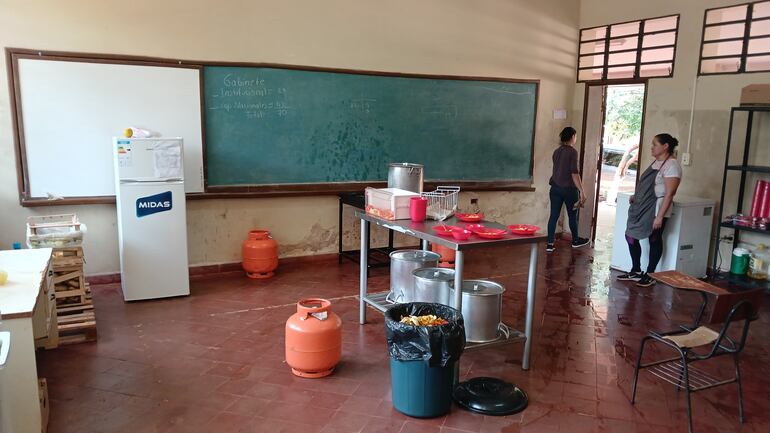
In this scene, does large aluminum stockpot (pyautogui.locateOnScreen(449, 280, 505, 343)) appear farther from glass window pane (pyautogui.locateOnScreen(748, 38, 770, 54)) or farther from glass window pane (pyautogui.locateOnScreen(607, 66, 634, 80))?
glass window pane (pyautogui.locateOnScreen(607, 66, 634, 80))

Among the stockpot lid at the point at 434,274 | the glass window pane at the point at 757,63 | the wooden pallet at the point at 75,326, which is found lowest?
the wooden pallet at the point at 75,326

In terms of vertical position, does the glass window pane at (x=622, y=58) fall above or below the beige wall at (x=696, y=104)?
above

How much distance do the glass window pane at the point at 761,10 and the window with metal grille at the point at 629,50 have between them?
787 mm

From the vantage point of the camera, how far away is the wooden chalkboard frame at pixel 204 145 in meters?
4.76

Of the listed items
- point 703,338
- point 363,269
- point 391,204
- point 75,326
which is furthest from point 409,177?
point 75,326

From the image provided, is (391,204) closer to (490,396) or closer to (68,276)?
(490,396)

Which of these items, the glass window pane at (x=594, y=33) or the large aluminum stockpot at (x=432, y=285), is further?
the glass window pane at (x=594, y=33)

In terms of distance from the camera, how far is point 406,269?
4.07 m

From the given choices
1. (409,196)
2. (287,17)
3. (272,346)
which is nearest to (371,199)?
(409,196)

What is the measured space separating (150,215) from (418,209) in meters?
2.47

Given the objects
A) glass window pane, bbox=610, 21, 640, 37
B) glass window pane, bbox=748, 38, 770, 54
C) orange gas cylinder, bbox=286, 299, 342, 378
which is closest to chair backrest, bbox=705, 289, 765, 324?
orange gas cylinder, bbox=286, 299, 342, 378

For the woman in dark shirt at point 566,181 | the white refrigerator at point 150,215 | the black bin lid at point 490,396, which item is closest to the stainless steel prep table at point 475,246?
the black bin lid at point 490,396

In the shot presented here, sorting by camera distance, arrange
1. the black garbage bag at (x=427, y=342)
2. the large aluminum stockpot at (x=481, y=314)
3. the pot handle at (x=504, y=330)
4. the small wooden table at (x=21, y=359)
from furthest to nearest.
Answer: the pot handle at (x=504, y=330) → the large aluminum stockpot at (x=481, y=314) → the black garbage bag at (x=427, y=342) → the small wooden table at (x=21, y=359)

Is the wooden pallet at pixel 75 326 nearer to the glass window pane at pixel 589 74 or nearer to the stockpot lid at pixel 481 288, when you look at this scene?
the stockpot lid at pixel 481 288
